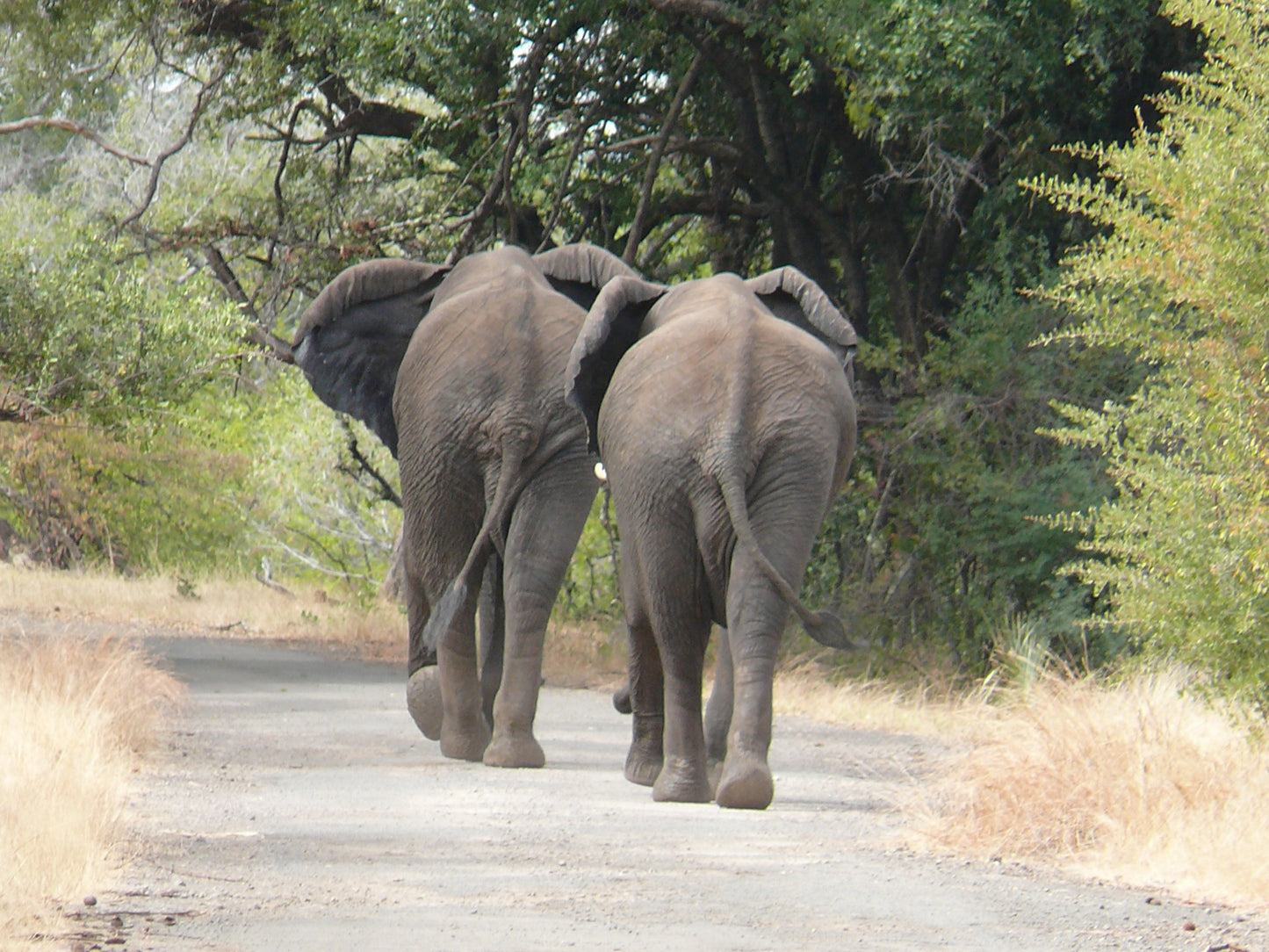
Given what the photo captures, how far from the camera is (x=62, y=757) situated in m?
8.86

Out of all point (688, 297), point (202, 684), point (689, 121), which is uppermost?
point (689, 121)

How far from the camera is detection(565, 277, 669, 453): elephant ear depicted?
356 inches

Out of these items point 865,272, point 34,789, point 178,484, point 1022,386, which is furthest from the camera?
point 178,484

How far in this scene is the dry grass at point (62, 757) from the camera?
644cm

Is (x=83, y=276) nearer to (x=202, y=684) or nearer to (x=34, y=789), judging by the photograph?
(x=202, y=684)

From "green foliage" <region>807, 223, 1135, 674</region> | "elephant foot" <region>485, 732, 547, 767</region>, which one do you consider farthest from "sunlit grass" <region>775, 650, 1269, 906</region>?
"green foliage" <region>807, 223, 1135, 674</region>

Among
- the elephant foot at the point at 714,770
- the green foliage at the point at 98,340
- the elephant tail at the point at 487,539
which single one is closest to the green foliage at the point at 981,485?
the green foliage at the point at 98,340

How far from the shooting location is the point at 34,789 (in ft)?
25.4

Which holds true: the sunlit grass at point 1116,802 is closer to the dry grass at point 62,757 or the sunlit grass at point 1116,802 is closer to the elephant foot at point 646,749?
the elephant foot at point 646,749

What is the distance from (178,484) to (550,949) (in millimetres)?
28307

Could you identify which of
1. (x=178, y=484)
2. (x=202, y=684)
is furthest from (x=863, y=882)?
(x=178, y=484)

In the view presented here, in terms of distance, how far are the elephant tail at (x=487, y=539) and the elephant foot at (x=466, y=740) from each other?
516 millimetres

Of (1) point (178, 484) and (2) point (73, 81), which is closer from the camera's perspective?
(2) point (73, 81)

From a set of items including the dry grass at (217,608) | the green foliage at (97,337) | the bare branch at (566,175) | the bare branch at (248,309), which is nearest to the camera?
the green foliage at (97,337)
